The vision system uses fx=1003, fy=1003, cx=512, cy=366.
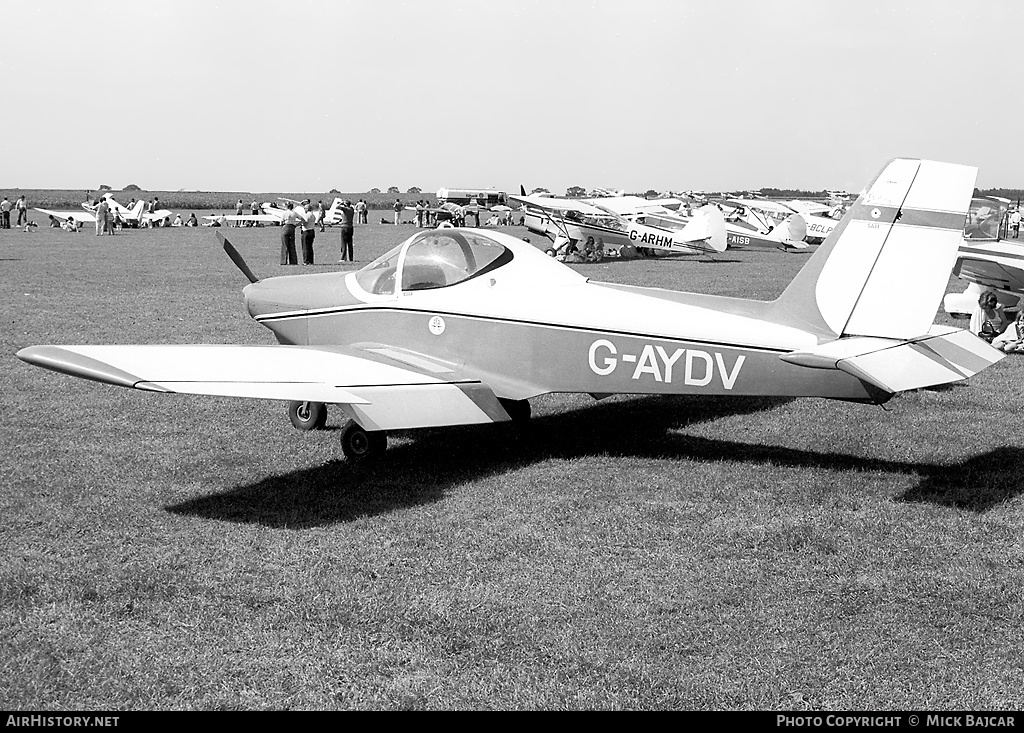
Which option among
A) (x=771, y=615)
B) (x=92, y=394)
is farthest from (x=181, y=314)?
(x=771, y=615)

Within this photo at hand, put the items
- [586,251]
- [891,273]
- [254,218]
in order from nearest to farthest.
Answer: [891,273] < [586,251] < [254,218]

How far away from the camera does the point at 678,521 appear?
564 centimetres

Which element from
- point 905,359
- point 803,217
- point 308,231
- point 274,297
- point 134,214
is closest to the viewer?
point 905,359

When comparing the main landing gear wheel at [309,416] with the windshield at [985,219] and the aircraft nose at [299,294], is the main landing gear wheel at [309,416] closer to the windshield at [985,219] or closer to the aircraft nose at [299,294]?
the aircraft nose at [299,294]

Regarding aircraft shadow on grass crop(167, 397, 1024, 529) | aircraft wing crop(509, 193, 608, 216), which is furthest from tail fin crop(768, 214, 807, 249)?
aircraft shadow on grass crop(167, 397, 1024, 529)

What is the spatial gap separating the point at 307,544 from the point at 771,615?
7.88 feet

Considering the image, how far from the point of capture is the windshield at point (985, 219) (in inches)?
587

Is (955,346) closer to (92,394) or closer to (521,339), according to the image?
(521,339)

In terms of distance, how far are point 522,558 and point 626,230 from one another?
2398cm

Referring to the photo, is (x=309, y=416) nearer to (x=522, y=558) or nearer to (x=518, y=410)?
(x=518, y=410)

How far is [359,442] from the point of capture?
6.93 meters

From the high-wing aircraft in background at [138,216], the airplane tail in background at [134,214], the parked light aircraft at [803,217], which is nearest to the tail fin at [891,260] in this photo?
the parked light aircraft at [803,217]

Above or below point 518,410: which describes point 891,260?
above

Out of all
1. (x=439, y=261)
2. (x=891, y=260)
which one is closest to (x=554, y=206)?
(x=439, y=261)
